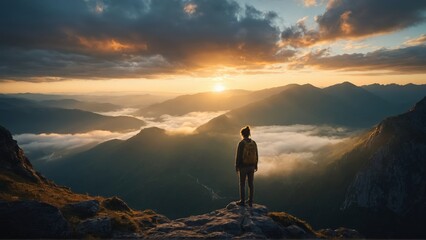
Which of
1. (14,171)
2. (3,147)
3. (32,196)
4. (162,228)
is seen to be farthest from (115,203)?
(3,147)

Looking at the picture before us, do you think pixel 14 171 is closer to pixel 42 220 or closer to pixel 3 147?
pixel 3 147

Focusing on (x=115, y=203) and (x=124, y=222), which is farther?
(x=115, y=203)

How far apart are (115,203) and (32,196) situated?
6369 mm

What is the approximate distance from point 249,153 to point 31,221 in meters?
15.0

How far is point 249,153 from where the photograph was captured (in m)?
25.4

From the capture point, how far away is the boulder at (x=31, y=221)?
17.1m

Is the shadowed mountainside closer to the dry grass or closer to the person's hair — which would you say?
the dry grass

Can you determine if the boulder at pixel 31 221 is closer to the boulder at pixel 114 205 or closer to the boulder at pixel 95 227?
the boulder at pixel 95 227

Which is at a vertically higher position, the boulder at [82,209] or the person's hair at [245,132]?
the person's hair at [245,132]

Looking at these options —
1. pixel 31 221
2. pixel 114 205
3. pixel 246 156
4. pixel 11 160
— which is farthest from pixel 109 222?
pixel 11 160

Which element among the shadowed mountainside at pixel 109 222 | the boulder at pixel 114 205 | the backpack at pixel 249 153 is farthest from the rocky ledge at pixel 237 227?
the boulder at pixel 114 205

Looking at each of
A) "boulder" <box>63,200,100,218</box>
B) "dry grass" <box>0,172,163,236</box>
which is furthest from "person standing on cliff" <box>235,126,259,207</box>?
"boulder" <box>63,200,100,218</box>

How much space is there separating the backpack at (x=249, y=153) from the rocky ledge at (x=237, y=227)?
3.65 meters

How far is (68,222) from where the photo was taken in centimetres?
1923
